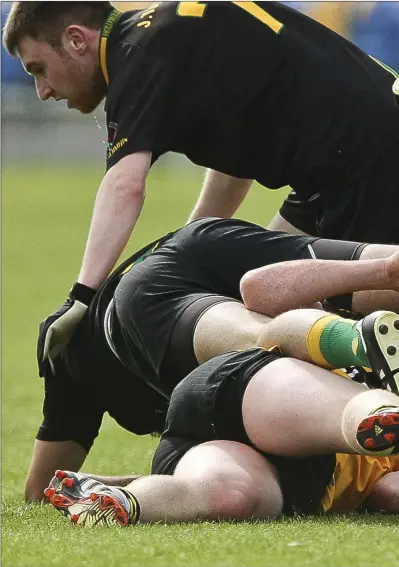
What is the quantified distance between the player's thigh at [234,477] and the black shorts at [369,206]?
1.59 m

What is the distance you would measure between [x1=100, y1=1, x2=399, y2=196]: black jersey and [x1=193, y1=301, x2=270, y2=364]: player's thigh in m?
1.14

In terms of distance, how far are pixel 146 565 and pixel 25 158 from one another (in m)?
19.0

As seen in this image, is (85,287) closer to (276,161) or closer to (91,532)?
(276,161)

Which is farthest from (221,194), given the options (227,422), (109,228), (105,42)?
(227,422)

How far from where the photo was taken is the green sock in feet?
9.79

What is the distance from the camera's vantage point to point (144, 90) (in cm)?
431

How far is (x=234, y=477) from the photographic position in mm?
2986

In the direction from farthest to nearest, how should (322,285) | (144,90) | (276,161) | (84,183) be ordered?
(84,183) < (276,161) < (144,90) < (322,285)

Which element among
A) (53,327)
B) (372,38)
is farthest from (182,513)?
(372,38)

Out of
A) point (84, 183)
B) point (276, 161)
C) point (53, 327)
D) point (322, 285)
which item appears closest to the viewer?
point (322, 285)

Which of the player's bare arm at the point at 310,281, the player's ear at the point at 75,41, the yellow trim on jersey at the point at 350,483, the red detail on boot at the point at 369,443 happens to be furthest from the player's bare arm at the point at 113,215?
the red detail on boot at the point at 369,443

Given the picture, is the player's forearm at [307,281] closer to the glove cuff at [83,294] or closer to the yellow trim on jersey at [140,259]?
the yellow trim on jersey at [140,259]

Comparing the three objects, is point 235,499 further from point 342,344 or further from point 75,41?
point 75,41

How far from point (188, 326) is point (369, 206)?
1.33 meters
